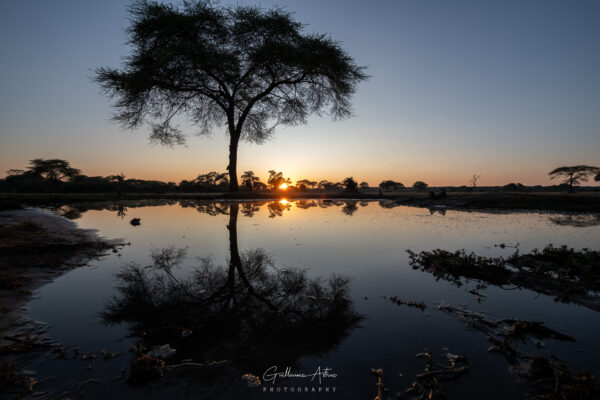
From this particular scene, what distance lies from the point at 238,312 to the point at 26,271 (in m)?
4.31

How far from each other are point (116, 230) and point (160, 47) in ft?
46.3

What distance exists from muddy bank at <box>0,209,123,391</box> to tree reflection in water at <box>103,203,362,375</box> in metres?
0.67

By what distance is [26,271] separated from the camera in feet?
14.6

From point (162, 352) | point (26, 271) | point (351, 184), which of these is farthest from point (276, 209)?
point (351, 184)

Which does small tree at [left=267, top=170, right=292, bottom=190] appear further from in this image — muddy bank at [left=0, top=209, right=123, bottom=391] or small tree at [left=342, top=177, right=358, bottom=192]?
muddy bank at [left=0, top=209, right=123, bottom=391]

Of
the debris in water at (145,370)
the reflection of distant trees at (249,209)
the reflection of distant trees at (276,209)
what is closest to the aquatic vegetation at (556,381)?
the debris in water at (145,370)

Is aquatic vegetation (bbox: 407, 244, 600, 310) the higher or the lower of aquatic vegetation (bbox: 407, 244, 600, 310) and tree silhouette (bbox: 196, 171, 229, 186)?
the lower

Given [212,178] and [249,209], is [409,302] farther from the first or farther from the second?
[212,178]

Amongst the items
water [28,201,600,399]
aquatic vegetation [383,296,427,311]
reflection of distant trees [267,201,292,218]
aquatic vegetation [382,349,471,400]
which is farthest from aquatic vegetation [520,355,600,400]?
reflection of distant trees [267,201,292,218]

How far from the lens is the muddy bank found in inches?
87.1

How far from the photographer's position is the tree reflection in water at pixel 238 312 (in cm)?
234

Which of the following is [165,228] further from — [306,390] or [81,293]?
[306,390]

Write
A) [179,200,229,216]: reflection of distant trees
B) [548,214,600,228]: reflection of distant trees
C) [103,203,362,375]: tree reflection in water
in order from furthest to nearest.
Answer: [179,200,229,216]: reflection of distant trees, [548,214,600,228]: reflection of distant trees, [103,203,362,375]: tree reflection in water

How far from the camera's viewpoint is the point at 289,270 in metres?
4.61
